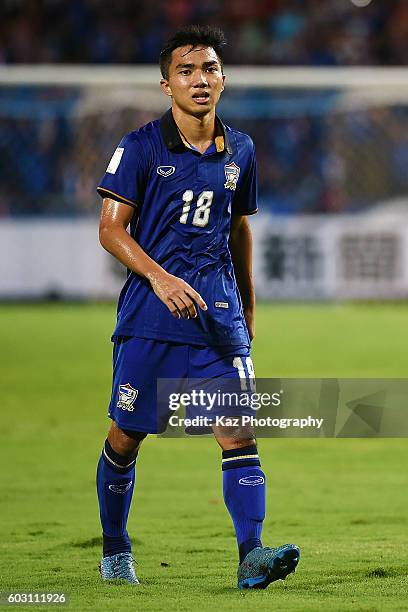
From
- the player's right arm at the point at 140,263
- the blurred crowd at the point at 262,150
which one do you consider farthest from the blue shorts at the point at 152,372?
the blurred crowd at the point at 262,150

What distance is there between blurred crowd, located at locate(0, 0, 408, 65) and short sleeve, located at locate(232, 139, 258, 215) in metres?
18.0

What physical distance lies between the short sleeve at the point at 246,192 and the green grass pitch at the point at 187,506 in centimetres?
142

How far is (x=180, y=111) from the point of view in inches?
195

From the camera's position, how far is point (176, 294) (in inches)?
182

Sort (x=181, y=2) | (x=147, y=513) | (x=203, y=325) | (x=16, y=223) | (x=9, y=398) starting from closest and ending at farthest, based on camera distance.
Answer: (x=203, y=325)
(x=147, y=513)
(x=9, y=398)
(x=16, y=223)
(x=181, y=2)

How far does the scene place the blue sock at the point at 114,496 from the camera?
16.4ft

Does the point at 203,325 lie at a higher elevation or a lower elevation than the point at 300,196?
lower

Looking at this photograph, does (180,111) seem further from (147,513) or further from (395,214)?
(395,214)

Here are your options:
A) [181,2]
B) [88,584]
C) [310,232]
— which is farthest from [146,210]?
[181,2]

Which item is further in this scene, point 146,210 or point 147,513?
point 147,513

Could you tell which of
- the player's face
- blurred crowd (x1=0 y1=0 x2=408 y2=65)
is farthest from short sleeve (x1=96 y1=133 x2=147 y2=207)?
blurred crowd (x1=0 y1=0 x2=408 y2=65)

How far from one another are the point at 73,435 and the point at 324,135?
1025cm

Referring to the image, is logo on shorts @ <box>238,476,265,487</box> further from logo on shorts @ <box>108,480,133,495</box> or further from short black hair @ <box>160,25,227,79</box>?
short black hair @ <box>160,25,227,79</box>

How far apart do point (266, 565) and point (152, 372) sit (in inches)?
32.7
